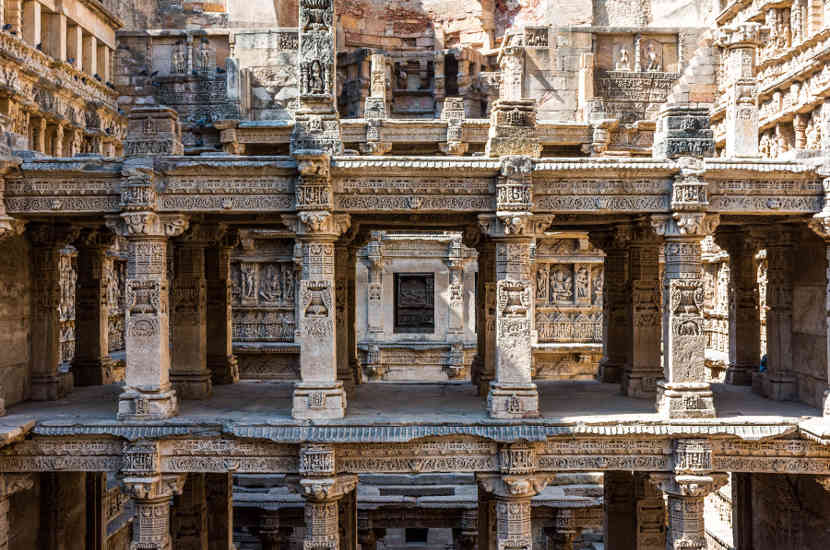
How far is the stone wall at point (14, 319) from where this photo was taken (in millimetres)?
10031

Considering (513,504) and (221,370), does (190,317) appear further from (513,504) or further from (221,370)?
(513,504)

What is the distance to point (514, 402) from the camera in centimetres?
891

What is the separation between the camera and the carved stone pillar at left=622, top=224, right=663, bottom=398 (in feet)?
36.1

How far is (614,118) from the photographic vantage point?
19266mm

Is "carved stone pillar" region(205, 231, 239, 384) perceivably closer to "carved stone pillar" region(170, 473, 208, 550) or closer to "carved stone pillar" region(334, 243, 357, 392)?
"carved stone pillar" region(170, 473, 208, 550)

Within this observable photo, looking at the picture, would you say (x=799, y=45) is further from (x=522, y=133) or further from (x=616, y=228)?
(x=522, y=133)

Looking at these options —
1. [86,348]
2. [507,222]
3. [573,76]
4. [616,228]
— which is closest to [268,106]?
[573,76]

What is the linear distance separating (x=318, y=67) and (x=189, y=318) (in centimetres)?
458

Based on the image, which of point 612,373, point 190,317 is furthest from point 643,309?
point 190,317

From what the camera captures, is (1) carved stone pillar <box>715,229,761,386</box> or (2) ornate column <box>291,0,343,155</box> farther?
(1) carved stone pillar <box>715,229,761,386</box>

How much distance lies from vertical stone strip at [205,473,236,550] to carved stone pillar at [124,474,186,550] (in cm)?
341

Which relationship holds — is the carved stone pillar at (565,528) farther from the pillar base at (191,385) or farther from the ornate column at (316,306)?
the pillar base at (191,385)

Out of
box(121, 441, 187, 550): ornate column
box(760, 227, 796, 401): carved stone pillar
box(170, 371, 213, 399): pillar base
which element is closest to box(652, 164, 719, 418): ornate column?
box(760, 227, 796, 401): carved stone pillar

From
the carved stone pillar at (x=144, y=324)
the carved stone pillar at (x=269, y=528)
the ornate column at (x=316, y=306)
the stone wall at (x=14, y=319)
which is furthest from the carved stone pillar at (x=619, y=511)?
the stone wall at (x=14, y=319)
